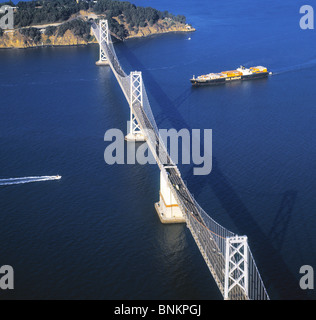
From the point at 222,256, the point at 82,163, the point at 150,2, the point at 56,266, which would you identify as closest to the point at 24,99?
the point at 82,163

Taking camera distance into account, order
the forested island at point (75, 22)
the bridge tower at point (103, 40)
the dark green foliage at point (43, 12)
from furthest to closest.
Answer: the dark green foliage at point (43, 12)
the forested island at point (75, 22)
the bridge tower at point (103, 40)

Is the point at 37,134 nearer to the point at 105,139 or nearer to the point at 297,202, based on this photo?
the point at 105,139

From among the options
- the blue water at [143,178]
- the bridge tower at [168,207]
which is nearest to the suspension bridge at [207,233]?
the bridge tower at [168,207]

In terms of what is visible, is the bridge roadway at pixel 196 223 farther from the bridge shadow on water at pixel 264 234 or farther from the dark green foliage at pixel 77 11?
the dark green foliage at pixel 77 11

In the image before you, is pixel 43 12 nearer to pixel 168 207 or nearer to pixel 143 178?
pixel 143 178

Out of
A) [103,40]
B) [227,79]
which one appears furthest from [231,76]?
[103,40]

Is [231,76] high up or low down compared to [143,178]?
up
